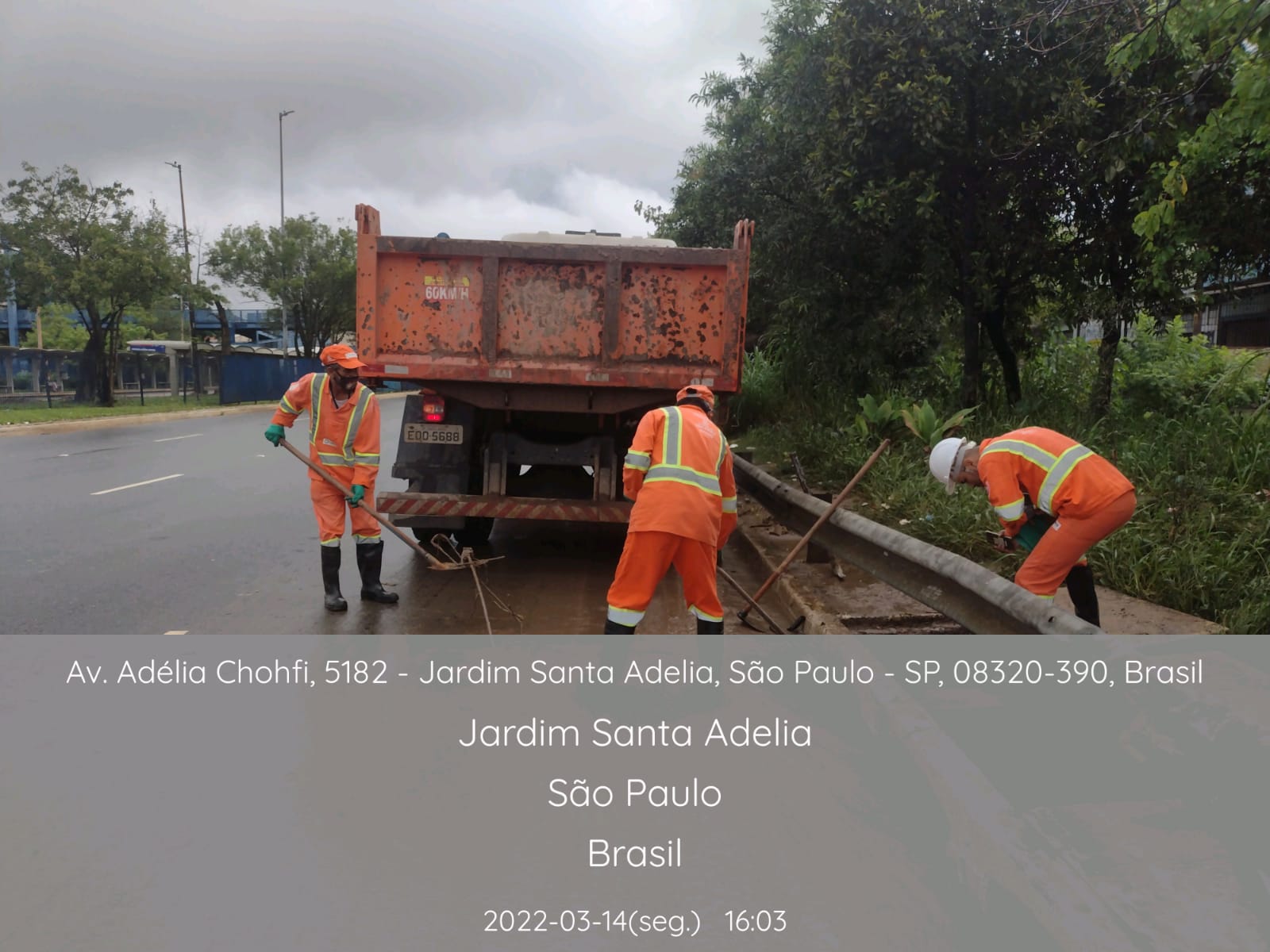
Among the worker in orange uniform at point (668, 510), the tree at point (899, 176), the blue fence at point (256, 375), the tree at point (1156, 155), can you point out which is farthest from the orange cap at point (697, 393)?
the blue fence at point (256, 375)

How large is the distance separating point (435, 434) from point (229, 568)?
68.9 inches

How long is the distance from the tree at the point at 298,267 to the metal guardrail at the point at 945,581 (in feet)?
133

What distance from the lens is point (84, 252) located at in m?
26.2

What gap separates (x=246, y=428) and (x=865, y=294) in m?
16.1

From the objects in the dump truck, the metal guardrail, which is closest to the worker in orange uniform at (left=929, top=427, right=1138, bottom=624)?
the metal guardrail

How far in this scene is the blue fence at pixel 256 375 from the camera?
113 feet

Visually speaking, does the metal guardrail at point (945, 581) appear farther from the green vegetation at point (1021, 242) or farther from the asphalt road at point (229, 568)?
the green vegetation at point (1021, 242)

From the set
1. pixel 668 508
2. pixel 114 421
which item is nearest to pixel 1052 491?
pixel 668 508

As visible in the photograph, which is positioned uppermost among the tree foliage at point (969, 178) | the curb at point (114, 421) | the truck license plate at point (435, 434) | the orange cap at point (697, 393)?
the tree foliage at point (969, 178)

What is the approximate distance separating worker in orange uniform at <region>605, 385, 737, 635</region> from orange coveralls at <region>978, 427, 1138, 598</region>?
4.42 ft

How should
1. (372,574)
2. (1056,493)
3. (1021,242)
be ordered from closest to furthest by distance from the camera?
→ (1056,493), (372,574), (1021,242)

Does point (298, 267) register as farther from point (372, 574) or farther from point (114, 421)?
point (372, 574)
